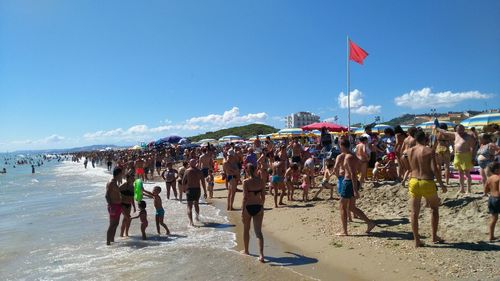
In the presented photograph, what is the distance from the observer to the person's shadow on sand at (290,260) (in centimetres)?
579

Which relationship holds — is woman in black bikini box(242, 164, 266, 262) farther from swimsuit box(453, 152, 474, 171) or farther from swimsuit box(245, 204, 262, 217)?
swimsuit box(453, 152, 474, 171)

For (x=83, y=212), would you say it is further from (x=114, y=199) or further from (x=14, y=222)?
(x=114, y=199)

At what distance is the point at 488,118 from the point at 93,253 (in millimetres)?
15387

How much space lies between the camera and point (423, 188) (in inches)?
214

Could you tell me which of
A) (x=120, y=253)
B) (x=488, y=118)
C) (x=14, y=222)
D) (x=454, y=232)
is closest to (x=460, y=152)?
(x=454, y=232)

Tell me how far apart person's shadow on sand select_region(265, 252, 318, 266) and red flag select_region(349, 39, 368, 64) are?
12.6 meters

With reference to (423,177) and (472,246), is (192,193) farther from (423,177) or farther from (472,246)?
(472,246)

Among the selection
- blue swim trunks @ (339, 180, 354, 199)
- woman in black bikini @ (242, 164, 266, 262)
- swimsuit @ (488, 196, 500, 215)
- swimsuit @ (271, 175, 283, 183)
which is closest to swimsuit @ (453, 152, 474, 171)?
swimsuit @ (488, 196, 500, 215)

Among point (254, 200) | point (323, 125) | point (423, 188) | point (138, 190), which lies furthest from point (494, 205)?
point (323, 125)

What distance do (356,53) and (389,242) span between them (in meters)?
12.2

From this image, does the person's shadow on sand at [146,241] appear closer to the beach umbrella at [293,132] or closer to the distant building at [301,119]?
the beach umbrella at [293,132]

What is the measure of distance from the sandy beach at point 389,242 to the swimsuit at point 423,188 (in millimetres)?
849

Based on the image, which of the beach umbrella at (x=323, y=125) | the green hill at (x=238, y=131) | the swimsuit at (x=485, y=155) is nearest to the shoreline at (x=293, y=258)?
the swimsuit at (x=485, y=155)

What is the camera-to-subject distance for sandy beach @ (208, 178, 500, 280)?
500 centimetres
